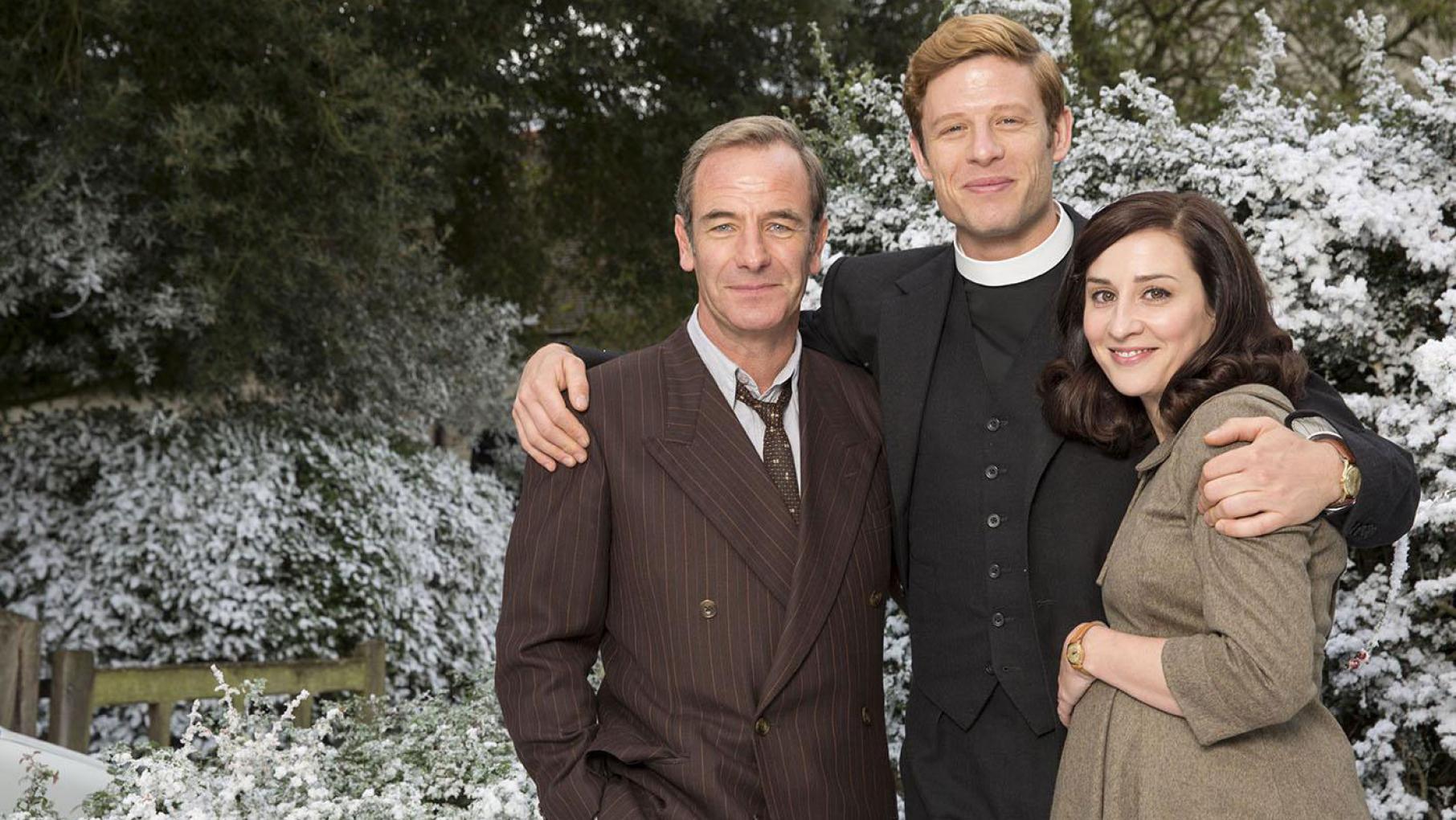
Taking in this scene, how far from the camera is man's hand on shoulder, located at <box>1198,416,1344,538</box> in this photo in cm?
207

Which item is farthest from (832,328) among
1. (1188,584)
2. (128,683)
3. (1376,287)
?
(128,683)

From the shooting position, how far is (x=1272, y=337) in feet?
7.77

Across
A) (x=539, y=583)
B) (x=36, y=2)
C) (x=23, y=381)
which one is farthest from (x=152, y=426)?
(x=539, y=583)

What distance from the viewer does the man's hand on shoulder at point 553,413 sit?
2604 mm

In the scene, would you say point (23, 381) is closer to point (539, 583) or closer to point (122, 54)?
point (122, 54)

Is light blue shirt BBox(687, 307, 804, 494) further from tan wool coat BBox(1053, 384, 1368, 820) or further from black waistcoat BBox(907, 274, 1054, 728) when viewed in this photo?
tan wool coat BBox(1053, 384, 1368, 820)

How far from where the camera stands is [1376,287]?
14.3ft

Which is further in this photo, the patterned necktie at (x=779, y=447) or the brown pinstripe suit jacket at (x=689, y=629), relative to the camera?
the patterned necktie at (x=779, y=447)

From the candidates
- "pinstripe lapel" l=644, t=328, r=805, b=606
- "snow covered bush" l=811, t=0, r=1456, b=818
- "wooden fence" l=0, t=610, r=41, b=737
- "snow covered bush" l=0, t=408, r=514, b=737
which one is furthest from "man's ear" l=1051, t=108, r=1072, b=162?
Answer: "snow covered bush" l=0, t=408, r=514, b=737

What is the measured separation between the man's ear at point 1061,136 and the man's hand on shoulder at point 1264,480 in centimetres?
92

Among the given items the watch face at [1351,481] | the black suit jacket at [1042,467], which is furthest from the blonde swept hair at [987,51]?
the watch face at [1351,481]

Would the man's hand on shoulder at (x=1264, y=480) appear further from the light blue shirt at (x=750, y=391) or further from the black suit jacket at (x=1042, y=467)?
the light blue shirt at (x=750, y=391)

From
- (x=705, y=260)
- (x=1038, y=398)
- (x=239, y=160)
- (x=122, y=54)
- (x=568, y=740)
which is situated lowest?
(x=568, y=740)

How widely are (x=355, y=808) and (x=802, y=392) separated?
2374mm
